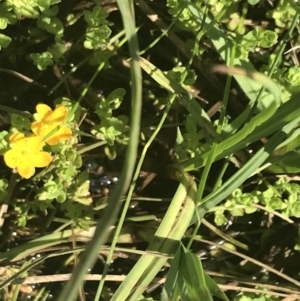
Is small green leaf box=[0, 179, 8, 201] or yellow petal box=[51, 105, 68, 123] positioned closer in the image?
yellow petal box=[51, 105, 68, 123]

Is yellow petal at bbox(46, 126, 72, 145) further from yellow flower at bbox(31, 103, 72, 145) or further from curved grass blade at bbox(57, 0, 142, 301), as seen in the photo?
curved grass blade at bbox(57, 0, 142, 301)

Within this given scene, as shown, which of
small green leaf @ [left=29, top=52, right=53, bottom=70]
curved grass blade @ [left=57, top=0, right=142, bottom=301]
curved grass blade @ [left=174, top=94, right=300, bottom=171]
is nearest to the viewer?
curved grass blade @ [left=57, top=0, right=142, bottom=301]

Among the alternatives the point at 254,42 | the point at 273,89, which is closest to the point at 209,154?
the point at 254,42

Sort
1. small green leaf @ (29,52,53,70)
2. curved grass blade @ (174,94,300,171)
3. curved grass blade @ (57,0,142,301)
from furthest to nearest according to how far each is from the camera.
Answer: small green leaf @ (29,52,53,70), curved grass blade @ (174,94,300,171), curved grass blade @ (57,0,142,301)

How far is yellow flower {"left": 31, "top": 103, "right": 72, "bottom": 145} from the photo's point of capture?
1129mm

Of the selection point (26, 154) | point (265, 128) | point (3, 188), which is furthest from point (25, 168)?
point (265, 128)

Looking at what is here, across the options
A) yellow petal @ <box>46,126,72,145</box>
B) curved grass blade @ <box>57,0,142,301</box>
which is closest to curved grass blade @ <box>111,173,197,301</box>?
yellow petal @ <box>46,126,72,145</box>

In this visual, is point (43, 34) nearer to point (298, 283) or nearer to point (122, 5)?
point (122, 5)

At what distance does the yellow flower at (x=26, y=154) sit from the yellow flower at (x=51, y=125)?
0.06 feet

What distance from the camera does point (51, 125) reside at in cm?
113

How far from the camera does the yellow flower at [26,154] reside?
1131mm

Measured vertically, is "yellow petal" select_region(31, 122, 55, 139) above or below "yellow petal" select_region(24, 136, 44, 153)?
above

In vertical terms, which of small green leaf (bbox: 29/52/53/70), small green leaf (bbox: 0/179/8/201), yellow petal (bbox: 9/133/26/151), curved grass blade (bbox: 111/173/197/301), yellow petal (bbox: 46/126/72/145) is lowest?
curved grass blade (bbox: 111/173/197/301)

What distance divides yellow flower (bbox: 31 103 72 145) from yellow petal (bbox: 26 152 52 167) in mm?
32
